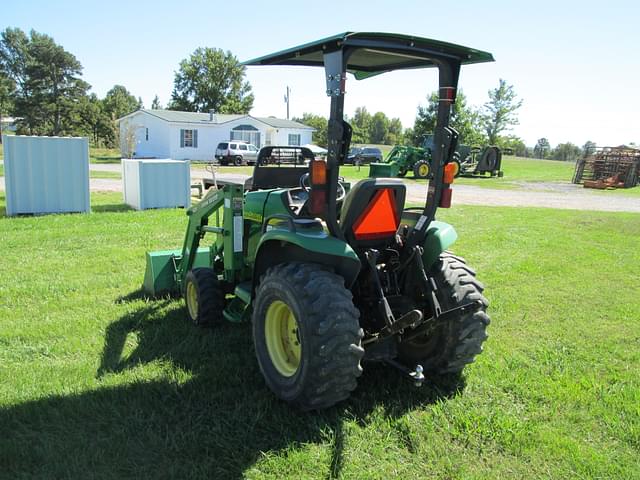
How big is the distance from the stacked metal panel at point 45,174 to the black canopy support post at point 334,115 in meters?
9.51

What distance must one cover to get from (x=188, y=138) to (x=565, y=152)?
5808cm

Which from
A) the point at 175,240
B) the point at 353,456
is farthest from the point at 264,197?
the point at 175,240

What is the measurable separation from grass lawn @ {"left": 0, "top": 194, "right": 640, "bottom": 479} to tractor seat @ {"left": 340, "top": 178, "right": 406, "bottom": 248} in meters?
1.11

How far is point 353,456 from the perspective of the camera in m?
3.00

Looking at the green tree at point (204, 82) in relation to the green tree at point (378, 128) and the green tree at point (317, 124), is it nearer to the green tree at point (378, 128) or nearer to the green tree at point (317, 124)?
the green tree at point (317, 124)

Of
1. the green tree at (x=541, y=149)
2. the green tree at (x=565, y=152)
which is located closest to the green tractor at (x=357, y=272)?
the green tree at (x=565, y=152)

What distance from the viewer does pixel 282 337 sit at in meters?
3.76

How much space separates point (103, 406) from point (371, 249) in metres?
2.07

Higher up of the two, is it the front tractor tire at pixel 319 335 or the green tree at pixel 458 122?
the green tree at pixel 458 122

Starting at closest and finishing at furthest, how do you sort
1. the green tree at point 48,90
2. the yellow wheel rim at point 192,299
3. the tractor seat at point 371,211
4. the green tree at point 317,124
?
the tractor seat at point 371,211
the yellow wheel rim at point 192,299
the green tree at point 317,124
the green tree at point 48,90

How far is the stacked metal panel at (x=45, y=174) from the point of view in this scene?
35.3 feet

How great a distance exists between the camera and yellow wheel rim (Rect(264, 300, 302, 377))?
144 inches

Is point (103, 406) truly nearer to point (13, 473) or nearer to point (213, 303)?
point (13, 473)

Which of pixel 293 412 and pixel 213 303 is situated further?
pixel 213 303
